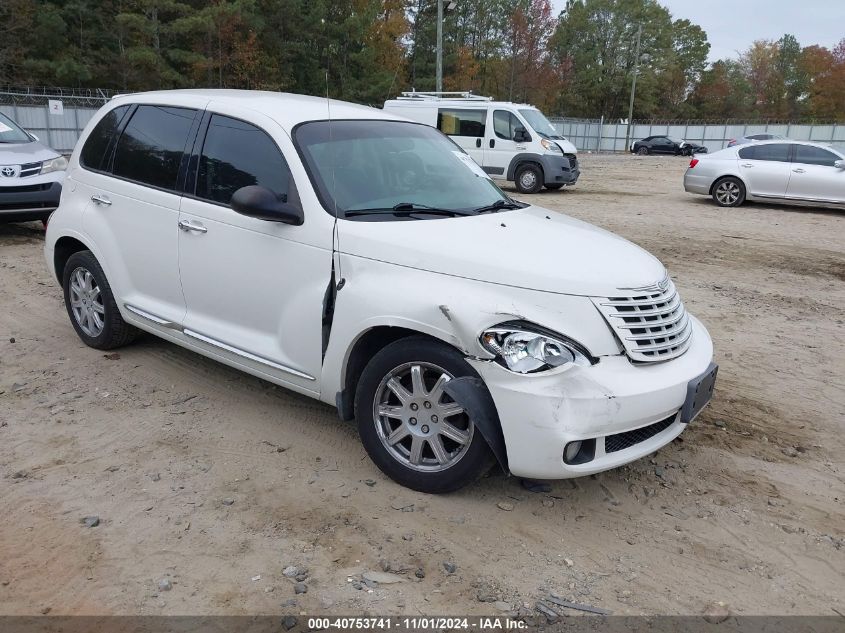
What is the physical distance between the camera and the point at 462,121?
17.8 m

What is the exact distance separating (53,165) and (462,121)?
10.5 m

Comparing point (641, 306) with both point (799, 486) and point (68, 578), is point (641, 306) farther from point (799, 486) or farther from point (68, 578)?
point (68, 578)

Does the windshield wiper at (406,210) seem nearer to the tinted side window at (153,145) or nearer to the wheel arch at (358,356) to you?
the wheel arch at (358,356)

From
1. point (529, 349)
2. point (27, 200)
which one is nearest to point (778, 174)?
point (27, 200)

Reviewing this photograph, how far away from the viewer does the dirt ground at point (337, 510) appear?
2.93m

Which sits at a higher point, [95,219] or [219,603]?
[95,219]

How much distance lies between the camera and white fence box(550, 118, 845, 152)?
53844 millimetres

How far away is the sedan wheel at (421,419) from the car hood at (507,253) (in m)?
0.46


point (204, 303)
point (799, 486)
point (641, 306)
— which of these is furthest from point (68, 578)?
point (799, 486)

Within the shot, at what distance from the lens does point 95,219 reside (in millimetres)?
5086

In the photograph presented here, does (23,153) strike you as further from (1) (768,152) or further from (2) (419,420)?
(1) (768,152)

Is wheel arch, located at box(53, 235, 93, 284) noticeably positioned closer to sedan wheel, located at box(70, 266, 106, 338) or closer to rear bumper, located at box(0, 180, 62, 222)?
sedan wheel, located at box(70, 266, 106, 338)

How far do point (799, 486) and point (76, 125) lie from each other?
84.4ft

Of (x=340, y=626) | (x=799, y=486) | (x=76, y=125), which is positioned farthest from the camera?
(x=76, y=125)
